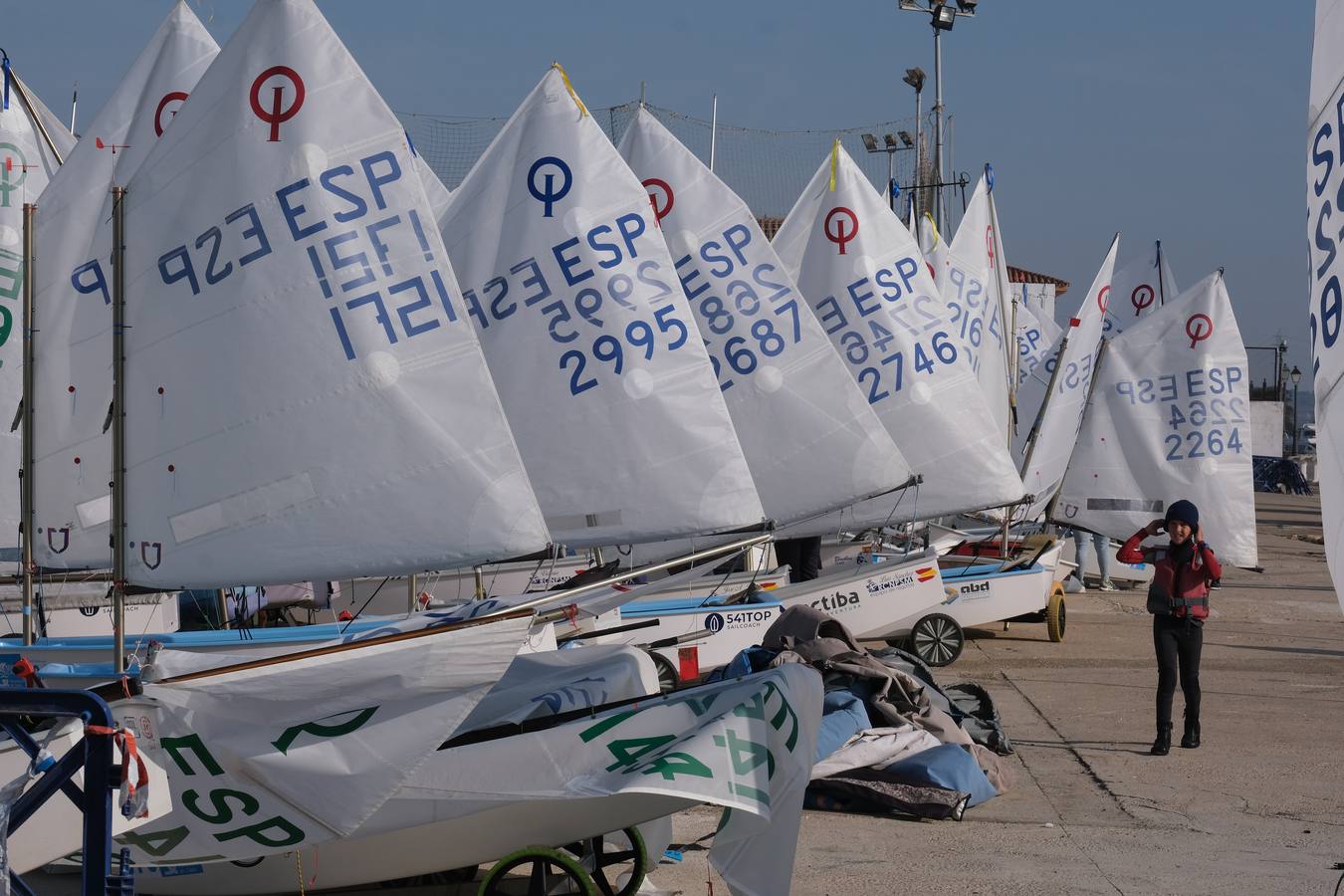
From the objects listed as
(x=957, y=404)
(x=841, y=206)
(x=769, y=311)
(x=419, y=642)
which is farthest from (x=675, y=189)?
(x=419, y=642)

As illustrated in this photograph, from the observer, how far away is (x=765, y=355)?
11.2 meters

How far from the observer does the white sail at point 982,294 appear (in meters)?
15.5

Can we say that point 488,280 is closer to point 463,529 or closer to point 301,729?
point 463,529

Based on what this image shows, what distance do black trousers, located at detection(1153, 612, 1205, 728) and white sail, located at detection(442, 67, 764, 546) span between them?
2471mm

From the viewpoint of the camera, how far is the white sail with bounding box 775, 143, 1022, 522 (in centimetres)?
1263

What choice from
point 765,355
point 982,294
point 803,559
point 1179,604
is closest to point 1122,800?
point 1179,604

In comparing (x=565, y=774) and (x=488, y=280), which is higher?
(x=488, y=280)

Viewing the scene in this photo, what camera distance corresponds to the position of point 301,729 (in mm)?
4699

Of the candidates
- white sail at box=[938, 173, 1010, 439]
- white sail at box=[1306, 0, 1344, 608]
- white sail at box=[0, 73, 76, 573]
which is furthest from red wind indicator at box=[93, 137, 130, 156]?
white sail at box=[938, 173, 1010, 439]

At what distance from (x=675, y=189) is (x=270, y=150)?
5181mm

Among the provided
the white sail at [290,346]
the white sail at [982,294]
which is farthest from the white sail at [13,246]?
the white sail at [982,294]

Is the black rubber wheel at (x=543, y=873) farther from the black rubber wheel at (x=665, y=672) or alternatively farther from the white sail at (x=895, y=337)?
the white sail at (x=895, y=337)

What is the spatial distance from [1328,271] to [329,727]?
3200 millimetres

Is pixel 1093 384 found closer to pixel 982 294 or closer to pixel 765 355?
pixel 982 294
